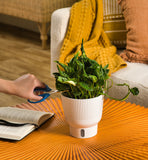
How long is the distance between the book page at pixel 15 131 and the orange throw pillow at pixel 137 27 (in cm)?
87

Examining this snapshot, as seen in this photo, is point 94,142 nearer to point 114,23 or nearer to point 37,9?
point 114,23

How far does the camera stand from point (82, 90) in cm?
86

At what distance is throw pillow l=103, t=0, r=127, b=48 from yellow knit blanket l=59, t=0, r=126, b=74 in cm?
4

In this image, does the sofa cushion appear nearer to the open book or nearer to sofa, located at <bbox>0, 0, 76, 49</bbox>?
sofa, located at <bbox>0, 0, 76, 49</bbox>

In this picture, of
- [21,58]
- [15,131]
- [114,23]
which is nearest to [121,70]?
[114,23]

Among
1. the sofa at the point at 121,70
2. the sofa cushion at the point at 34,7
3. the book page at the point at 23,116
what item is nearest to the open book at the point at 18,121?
the book page at the point at 23,116

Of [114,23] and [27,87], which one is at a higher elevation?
[114,23]

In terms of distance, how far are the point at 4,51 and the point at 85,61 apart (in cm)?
244

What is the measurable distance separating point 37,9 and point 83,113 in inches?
95.1

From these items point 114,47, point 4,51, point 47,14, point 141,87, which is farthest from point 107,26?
point 4,51

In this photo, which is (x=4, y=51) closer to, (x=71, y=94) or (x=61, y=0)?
(x=61, y=0)

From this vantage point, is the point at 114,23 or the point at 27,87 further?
the point at 114,23

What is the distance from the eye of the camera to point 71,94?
89cm

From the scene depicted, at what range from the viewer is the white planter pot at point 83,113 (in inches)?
34.2
